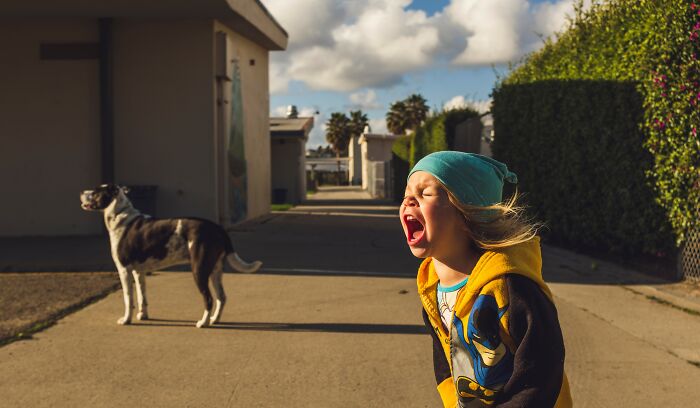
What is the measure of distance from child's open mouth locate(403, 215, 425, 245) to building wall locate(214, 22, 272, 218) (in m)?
15.2

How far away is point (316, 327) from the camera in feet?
20.8

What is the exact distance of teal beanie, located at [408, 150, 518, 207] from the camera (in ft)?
7.13

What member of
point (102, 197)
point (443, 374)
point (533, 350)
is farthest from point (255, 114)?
point (533, 350)

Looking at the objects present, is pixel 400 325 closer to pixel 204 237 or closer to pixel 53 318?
pixel 204 237

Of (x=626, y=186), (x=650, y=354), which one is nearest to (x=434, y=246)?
(x=650, y=354)

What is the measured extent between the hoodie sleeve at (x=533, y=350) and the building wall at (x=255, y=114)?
1543 cm

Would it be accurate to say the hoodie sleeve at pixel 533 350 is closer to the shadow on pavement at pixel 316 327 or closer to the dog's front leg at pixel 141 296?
the shadow on pavement at pixel 316 327

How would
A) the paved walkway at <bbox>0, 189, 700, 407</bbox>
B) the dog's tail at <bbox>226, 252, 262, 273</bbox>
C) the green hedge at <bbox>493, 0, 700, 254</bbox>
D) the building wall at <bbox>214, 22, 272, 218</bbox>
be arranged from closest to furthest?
the paved walkway at <bbox>0, 189, 700, 407</bbox> → the dog's tail at <bbox>226, 252, 262, 273</bbox> → the green hedge at <bbox>493, 0, 700, 254</bbox> → the building wall at <bbox>214, 22, 272, 218</bbox>

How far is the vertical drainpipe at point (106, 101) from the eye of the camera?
14.4 m

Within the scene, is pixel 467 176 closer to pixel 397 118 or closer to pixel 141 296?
pixel 141 296

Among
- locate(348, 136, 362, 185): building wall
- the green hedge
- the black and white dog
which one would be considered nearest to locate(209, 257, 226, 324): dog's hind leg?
the black and white dog

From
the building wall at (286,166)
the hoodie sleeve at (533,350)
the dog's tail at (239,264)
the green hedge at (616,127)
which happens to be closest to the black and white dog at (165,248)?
the dog's tail at (239,264)

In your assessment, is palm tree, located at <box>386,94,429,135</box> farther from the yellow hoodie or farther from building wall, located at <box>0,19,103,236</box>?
the yellow hoodie

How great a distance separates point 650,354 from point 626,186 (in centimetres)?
448
